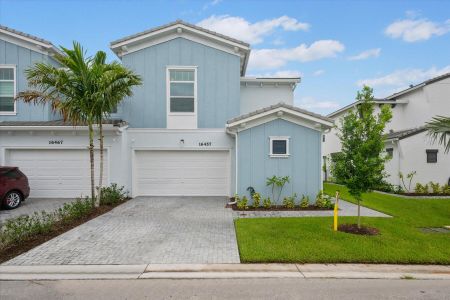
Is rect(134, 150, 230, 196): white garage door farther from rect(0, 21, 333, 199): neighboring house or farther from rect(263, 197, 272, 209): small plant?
rect(263, 197, 272, 209): small plant

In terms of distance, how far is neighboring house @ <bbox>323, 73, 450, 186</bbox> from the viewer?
15.4m

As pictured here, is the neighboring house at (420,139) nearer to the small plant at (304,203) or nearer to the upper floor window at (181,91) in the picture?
the small plant at (304,203)

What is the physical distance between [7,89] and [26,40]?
7.89 ft

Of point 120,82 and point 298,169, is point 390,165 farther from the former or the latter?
point 120,82

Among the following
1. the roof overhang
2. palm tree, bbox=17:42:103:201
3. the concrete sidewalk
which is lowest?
the concrete sidewalk

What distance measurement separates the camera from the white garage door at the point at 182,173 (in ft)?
42.8

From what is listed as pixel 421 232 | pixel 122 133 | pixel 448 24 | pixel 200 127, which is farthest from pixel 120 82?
pixel 448 24

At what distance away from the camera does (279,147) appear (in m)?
10.7

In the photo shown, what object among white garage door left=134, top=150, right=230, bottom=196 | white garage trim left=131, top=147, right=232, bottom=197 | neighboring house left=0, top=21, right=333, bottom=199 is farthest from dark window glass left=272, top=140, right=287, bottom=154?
white garage door left=134, top=150, right=230, bottom=196

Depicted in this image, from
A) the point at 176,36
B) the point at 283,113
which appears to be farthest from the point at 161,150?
the point at 283,113

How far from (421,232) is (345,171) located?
254 centimetres

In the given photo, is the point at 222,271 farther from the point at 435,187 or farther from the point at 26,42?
the point at 435,187

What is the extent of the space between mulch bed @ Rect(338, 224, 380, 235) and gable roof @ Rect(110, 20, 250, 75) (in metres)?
8.68

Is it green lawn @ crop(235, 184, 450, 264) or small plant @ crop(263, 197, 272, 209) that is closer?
green lawn @ crop(235, 184, 450, 264)
